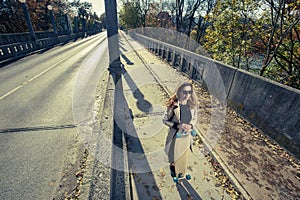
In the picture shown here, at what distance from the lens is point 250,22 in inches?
293

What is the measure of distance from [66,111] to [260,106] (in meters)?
6.37

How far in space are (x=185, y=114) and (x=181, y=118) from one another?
99 mm

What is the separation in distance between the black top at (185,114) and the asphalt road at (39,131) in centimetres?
246

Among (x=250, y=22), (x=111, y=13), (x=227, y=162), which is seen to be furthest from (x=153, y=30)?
(x=227, y=162)

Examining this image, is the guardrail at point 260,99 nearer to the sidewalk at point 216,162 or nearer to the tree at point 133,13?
the sidewalk at point 216,162

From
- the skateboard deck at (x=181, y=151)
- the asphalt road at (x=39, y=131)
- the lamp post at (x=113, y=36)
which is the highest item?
the lamp post at (x=113, y=36)

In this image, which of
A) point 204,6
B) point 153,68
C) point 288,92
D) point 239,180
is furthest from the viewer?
point 204,6

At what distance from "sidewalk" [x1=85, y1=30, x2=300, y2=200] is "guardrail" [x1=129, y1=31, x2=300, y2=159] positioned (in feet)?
0.93

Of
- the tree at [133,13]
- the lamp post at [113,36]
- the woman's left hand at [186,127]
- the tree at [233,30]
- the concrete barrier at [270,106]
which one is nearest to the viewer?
the woman's left hand at [186,127]

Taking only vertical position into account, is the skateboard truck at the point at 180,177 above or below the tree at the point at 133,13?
below

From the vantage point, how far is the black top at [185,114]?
8.63 ft

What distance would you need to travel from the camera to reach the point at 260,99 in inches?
174

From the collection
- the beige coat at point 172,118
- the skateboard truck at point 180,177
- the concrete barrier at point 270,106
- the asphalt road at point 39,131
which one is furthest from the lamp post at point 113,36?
the concrete barrier at point 270,106

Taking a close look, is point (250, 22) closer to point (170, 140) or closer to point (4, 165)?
point (170, 140)
